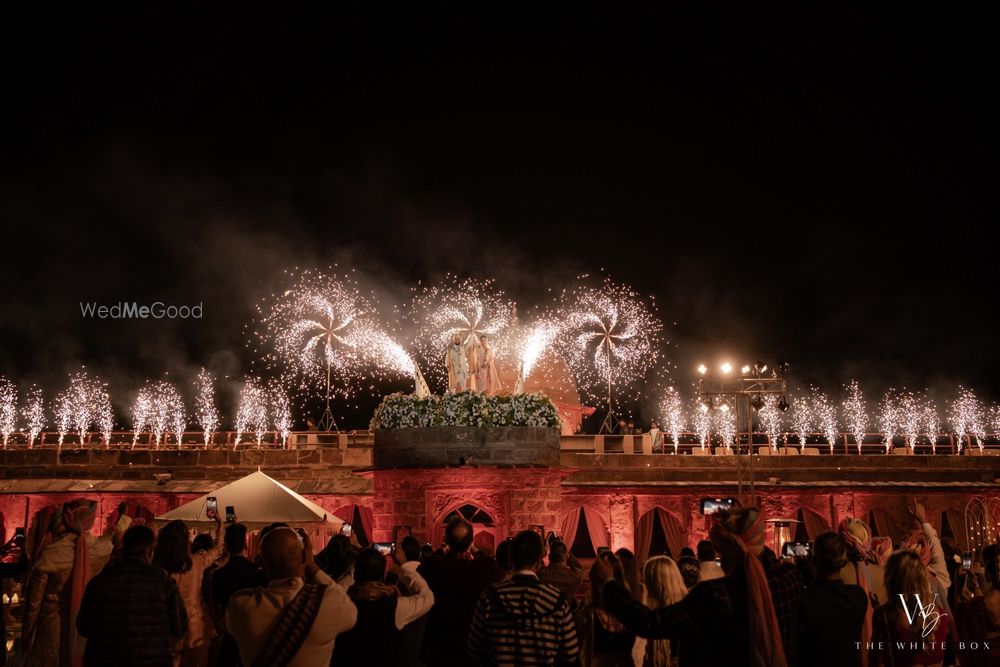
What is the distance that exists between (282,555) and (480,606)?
135cm

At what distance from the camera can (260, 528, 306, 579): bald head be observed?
5340 millimetres

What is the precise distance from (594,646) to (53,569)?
475cm

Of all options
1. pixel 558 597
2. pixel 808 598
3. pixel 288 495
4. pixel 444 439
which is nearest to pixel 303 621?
pixel 558 597

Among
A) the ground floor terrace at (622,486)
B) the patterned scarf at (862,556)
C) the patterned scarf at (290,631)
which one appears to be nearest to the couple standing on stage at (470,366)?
the ground floor terrace at (622,486)

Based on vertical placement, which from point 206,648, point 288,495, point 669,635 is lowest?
point 206,648

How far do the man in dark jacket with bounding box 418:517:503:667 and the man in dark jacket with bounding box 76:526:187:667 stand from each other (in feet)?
6.14

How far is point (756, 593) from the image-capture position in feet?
17.6

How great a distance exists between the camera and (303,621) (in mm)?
5098

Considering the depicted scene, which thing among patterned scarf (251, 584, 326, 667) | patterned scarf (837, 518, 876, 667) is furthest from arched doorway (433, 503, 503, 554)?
patterned scarf (251, 584, 326, 667)

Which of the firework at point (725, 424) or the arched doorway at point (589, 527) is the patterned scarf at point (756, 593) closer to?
the arched doorway at point (589, 527)

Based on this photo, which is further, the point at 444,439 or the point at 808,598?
the point at 444,439

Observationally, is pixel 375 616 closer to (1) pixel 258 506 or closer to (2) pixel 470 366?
(1) pixel 258 506

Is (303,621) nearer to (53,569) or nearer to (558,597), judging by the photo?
(558,597)

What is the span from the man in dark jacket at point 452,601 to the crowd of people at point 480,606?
1 centimetres
